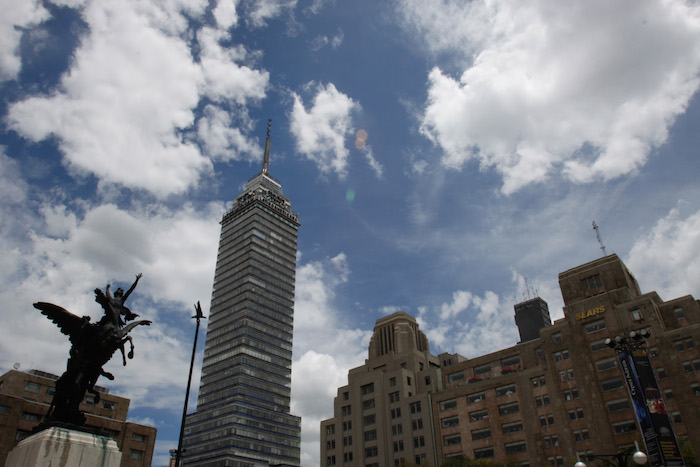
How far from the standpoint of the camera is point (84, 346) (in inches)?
607

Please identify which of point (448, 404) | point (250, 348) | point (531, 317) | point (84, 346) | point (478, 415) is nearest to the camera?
point (84, 346)

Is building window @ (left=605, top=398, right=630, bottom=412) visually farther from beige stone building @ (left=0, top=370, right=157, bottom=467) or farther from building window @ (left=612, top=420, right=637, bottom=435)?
beige stone building @ (left=0, top=370, right=157, bottom=467)

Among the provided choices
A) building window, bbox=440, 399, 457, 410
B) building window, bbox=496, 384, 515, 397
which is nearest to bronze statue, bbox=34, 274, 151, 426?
building window, bbox=496, 384, 515, 397

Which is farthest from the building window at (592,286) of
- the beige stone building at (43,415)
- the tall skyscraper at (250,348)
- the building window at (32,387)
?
the tall skyscraper at (250,348)

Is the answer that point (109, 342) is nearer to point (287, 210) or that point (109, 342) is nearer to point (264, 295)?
point (264, 295)

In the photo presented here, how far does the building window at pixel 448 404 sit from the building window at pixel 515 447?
11059 mm

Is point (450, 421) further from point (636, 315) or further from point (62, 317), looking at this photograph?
point (62, 317)

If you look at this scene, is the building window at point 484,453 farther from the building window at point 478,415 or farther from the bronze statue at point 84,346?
A: the bronze statue at point 84,346

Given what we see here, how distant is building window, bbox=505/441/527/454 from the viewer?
69.5m

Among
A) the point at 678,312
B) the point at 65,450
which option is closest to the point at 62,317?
the point at 65,450

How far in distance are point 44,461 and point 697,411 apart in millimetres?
66520

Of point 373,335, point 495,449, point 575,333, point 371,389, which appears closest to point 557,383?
point 575,333

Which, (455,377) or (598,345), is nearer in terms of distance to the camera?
(598,345)

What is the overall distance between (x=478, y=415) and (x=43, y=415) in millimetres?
62316
